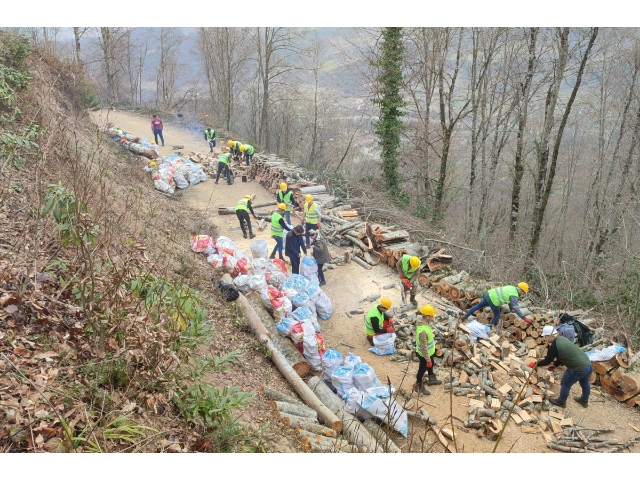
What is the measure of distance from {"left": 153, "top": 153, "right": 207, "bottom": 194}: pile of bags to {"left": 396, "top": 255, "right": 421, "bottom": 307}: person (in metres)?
10.3

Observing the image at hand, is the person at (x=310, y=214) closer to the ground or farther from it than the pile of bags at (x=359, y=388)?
farther from it

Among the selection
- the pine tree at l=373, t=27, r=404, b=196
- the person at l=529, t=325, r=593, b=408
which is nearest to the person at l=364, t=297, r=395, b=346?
the person at l=529, t=325, r=593, b=408

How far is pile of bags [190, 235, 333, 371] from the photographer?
7.31 metres

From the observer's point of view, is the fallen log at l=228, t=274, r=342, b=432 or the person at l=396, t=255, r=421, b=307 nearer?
the fallen log at l=228, t=274, r=342, b=432

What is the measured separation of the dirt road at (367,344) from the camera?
6359mm

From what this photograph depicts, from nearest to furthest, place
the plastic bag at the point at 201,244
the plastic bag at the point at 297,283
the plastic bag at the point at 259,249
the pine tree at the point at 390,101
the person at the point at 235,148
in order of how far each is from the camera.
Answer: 1. the plastic bag at the point at 297,283
2. the plastic bag at the point at 201,244
3. the plastic bag at the point at 259,249
4. the pine tree at the point at 390,101
5. the person at the point at 235,148

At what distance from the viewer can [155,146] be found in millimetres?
20094

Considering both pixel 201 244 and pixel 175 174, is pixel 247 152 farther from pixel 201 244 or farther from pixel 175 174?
pixel 201 244

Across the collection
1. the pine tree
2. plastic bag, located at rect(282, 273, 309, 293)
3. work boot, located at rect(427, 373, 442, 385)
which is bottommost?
work boot, located at rect(427, 373, 442, 385)

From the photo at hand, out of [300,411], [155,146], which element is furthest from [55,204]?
[155,146]

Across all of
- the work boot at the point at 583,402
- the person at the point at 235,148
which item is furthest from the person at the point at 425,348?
the person at the point at 235,148

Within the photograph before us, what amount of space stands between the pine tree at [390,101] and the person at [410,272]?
31.2ft

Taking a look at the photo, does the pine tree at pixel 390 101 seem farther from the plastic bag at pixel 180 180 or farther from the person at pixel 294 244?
the person at pixel 294 244

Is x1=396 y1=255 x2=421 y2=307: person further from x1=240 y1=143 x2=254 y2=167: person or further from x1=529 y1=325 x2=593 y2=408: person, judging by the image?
x1=240 y1=143 x2=254 y2=167: person
